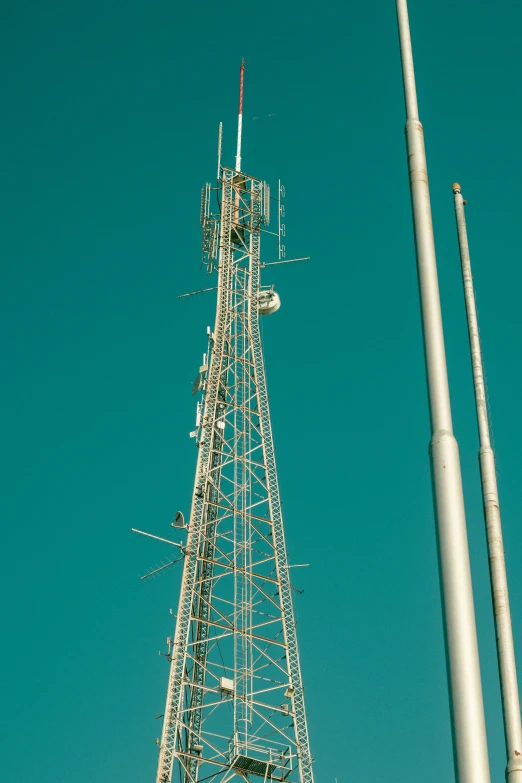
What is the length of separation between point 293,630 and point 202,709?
5.17 metres

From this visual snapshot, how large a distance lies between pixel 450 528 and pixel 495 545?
12732 millimetres

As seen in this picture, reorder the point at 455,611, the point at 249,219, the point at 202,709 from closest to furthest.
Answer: the point at 455,611 < the point at 202,709 < the point at 249,219

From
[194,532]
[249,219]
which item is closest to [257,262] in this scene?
[249,219]

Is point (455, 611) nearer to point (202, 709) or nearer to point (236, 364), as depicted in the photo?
point (202, 709)

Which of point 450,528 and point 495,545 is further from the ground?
point 495,545

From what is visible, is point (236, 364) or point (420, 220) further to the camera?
point (236, 364)

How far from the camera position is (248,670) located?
5047 cm

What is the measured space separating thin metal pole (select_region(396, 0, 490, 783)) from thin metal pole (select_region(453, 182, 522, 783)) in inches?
379

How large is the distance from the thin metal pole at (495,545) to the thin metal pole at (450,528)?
31.5 feet

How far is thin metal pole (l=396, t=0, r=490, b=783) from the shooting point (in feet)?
48.0

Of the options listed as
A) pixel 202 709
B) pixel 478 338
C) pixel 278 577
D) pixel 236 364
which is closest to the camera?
pixel 478 338

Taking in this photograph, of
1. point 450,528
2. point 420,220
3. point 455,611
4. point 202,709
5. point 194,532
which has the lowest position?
point 455,611

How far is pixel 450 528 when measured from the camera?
15789mm

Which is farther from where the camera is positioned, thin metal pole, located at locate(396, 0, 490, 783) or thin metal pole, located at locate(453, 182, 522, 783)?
thin metal pole, located at locate(453, 182, 522, 783)
